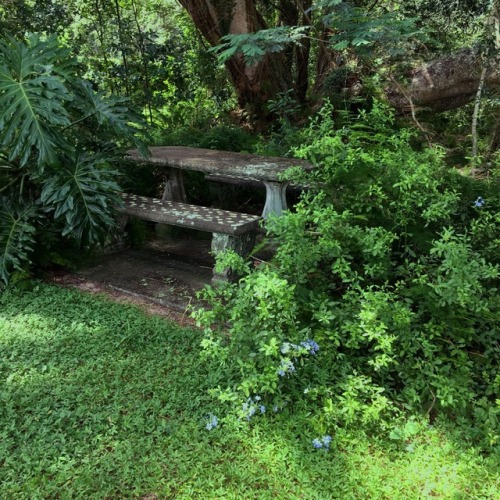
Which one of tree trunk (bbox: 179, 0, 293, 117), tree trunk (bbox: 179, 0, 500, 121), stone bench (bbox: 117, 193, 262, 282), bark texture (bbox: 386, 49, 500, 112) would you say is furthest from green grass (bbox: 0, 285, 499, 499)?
tree trunk (bbox: 179, 0, 293, 117)

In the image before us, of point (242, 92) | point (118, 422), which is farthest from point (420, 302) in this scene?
point (242, 92)

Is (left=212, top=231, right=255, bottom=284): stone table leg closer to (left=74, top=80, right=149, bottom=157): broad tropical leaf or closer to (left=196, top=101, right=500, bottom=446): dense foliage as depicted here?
(left=196, top=101, right=500, bottom=446): dense foliage

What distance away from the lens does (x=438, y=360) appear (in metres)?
2.20

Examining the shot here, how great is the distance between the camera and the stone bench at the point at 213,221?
135 inches

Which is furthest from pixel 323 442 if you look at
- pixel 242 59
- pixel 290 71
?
pixel 290 71

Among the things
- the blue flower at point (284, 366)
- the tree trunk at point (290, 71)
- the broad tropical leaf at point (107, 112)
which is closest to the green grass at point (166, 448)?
the blue flower at point (284, 366)

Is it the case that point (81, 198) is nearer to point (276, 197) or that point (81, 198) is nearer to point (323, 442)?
point (276, 197)

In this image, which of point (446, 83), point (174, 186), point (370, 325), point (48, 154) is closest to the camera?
point (370, 325)

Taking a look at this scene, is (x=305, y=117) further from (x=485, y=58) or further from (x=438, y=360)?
(x=438, y=360)

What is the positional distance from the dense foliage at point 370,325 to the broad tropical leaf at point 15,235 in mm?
1756

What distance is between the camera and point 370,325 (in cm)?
214

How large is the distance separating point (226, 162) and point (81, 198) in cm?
131

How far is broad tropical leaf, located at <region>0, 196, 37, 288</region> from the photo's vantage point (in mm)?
3346

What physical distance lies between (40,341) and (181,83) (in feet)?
20.8
